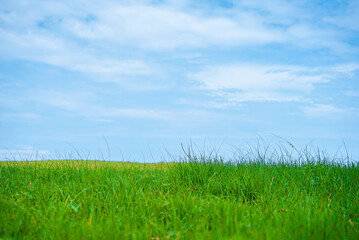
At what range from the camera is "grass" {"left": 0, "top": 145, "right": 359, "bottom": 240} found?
3.79 meters

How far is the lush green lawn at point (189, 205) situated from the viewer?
12.4 ft

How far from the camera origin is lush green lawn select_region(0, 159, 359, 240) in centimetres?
378

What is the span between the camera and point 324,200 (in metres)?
5.22

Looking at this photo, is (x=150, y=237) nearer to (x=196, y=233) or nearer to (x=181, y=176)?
(x=196, y=233)

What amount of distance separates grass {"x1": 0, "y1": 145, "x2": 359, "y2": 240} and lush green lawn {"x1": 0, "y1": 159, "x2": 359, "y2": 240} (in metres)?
0.01

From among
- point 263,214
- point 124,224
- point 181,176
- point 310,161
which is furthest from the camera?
point 310,161

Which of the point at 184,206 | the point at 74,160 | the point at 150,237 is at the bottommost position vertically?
the point at 150,237

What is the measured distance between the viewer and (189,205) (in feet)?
14.6

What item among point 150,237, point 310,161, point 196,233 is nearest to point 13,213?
point 150,237

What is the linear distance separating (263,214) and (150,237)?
1.72m

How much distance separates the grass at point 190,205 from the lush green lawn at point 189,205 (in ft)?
0.05

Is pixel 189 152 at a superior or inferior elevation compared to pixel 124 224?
superior

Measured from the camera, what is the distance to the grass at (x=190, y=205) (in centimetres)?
379

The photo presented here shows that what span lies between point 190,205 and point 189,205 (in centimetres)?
2
